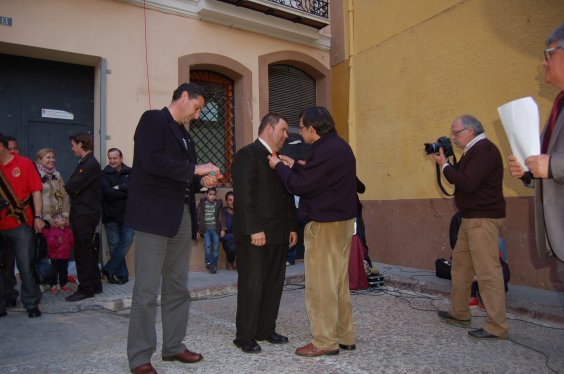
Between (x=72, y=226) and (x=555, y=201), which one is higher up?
(x=555, y=201)

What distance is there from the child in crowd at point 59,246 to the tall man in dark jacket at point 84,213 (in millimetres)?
236

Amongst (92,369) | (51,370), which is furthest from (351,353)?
(51,370)

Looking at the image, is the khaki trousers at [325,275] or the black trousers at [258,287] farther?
the black trousers at [258,287]

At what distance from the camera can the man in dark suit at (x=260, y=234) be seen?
13.2 ft

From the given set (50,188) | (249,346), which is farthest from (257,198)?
(50,188)

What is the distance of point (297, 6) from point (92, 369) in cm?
825

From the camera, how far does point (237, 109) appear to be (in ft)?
31.2

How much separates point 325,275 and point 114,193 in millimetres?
4247

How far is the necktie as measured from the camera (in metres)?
2.58

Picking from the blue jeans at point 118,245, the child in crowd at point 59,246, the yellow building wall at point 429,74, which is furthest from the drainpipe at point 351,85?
the child in crowd at point 59,246

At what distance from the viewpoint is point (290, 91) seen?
34.4 ft

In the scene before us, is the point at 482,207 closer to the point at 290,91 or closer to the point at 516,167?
the point at 516,167

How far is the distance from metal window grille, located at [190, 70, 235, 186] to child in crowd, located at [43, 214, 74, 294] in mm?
3135

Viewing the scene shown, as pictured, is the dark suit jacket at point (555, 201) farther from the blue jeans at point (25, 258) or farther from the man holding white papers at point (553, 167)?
the blue jeans at point (25, 258)
